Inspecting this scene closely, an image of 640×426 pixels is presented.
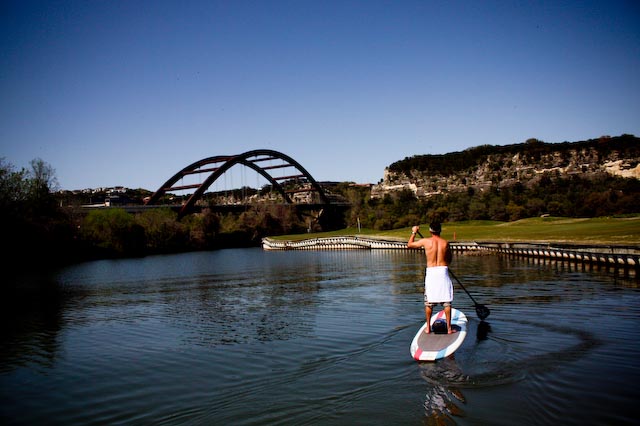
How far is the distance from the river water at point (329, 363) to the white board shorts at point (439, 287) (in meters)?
1.25

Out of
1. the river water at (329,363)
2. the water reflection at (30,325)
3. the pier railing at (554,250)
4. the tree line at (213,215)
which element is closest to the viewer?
the river water at (329,363)

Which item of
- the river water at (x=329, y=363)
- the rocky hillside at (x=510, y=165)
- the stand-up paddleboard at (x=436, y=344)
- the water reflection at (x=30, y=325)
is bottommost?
the water reflection at (x=30, y=325)

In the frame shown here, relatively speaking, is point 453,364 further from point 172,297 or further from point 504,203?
point 504,203

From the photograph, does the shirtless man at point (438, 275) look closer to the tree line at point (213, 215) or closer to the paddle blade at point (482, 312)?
the paddle blade at point (482, 312)

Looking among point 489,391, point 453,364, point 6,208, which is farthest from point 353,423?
point 6,208

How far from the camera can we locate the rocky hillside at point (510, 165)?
309 ft

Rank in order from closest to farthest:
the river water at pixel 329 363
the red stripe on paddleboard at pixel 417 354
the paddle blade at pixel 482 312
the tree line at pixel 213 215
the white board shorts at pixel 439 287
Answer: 1. the river water at pixel 329 363
2. the red stripe on paddleboard at pixel 417 354
3. the white board shorts at pixel 439 287
4. the paddle blade at pixel 482 312
5. the tree line at pixel 213 215

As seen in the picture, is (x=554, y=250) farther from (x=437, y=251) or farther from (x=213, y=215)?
(x=213, y=215)

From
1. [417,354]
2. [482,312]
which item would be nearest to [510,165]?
[482,312]

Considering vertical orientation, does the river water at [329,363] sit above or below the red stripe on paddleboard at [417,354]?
below

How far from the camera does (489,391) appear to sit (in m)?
8.32

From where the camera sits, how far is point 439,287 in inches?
451

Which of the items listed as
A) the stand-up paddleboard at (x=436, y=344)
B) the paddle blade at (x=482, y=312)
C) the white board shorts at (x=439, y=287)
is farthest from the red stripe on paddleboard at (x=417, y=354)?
the paddle blade at (x=482, y=312)

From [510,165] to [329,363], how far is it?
371ft
